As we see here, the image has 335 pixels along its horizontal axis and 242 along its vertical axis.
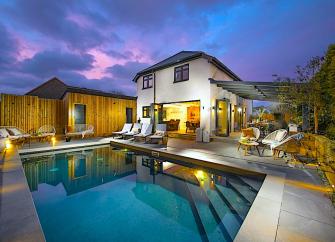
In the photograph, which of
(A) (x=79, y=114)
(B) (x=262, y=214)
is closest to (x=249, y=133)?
(B) (x=262, y=214)

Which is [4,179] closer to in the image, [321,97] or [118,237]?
[118,237]

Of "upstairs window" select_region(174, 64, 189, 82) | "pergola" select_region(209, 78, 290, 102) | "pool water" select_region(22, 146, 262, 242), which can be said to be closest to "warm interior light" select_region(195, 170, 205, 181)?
"pool water" select_region(22, 146, 262, 242)

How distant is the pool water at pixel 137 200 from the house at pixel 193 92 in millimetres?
5109

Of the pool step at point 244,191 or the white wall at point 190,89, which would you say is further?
the white wall at point 190,89

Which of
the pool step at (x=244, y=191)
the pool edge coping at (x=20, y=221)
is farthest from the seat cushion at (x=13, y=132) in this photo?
the pool step at (x=244, y=191)

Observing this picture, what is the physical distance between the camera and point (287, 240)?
197cm

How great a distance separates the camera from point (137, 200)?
12.9ft

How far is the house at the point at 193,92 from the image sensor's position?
9.84 metres

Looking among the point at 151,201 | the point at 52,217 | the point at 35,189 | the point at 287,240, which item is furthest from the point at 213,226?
the point at 35,189

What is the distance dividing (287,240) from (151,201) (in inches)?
107

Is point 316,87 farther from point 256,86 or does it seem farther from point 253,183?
point 253,183

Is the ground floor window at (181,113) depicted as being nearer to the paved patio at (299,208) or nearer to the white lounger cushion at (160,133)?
the white lounger cushion at (160,133)

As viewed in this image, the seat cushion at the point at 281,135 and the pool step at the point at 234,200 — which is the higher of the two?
the seat cushion at the point at 281,135

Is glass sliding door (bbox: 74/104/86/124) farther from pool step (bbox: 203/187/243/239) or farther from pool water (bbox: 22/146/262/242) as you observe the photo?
pool step (bbox: 203/187/243/239)
